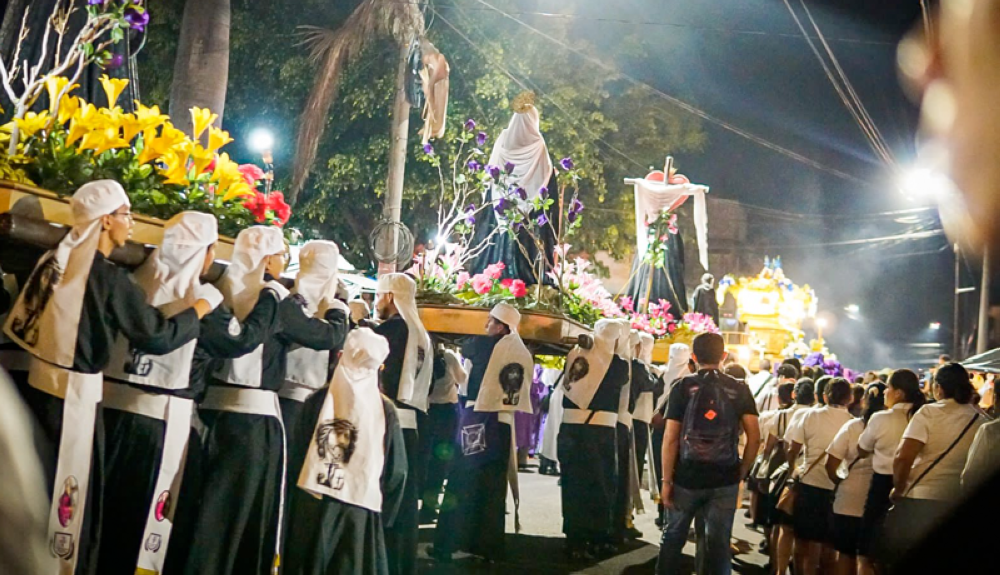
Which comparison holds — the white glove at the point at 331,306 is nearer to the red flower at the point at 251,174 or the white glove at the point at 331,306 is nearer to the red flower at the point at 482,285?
the red flower at the point at 251,174

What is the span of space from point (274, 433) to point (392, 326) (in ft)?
6.62

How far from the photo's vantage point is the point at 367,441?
18.4ft

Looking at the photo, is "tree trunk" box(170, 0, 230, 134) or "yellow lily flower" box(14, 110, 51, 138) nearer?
"yellow lily flower" box(14, 110, 51, 138)

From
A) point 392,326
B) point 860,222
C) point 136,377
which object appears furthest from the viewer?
point 860,222

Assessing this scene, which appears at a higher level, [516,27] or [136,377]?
[516,27]

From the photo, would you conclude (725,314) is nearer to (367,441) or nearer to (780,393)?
(780,393)

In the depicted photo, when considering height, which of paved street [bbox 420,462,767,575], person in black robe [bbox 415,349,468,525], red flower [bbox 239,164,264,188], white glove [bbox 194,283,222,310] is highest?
red flower [bbox 239,164,264,188]

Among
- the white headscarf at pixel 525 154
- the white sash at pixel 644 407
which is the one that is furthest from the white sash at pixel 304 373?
the white sash at pixel 644 407

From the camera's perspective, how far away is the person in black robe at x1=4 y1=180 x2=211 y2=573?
14.8 ft

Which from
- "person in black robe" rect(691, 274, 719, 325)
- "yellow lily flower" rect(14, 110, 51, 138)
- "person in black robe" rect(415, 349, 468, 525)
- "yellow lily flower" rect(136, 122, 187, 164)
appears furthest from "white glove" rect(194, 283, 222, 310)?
"person in black robe" rect(691, 274, 719, 325)

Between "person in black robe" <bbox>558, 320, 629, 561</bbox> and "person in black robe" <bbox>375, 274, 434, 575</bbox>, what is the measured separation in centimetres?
224

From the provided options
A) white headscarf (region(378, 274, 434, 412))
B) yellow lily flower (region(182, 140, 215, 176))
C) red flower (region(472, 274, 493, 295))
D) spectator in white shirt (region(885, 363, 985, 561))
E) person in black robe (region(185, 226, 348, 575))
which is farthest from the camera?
red flower (region(472, 274, 493, 295))

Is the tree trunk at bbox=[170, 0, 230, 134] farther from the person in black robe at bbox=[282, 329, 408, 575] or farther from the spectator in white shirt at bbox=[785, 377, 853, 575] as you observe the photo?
the spectator in white shirt at bbox=[785, 377, 853, 575]

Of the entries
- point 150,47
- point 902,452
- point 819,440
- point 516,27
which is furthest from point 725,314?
point 902,452
